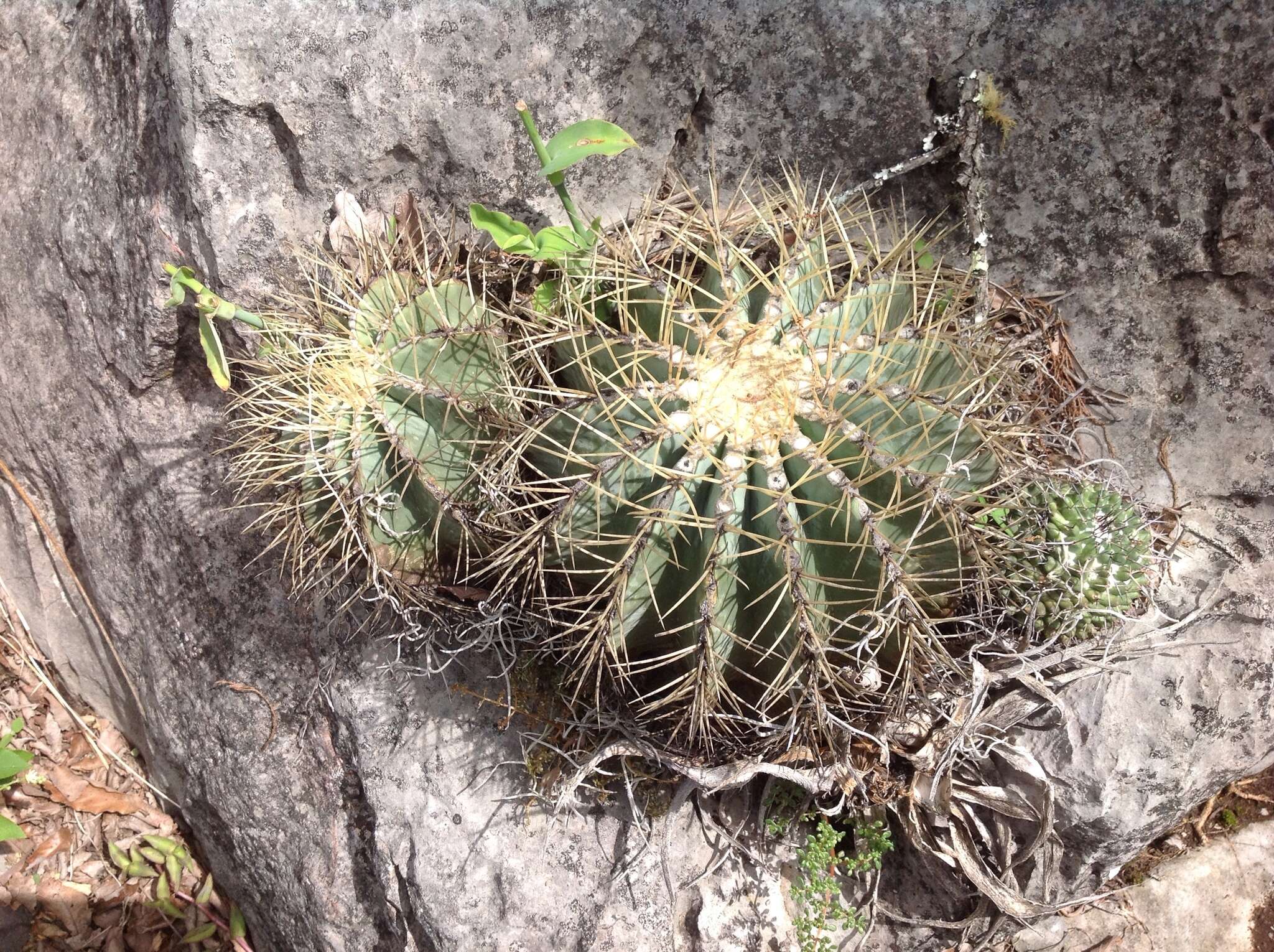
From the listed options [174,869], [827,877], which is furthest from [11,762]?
[827,877]

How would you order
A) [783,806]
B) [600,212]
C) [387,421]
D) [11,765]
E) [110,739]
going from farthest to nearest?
[110,739]
[11,765]
[600,212]
[783,806]
[387,421]

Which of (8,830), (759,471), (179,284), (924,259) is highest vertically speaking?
(179,284)

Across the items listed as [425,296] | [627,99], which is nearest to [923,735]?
[425,296]

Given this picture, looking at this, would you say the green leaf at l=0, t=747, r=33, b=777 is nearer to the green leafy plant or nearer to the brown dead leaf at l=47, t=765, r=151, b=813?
the brown dead leaf at l=47, t=765, r=151, b=813

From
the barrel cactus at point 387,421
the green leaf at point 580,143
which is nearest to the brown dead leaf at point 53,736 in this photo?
the barrel cactus at point 387,421

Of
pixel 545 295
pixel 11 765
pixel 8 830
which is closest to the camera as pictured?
pixel 545 295

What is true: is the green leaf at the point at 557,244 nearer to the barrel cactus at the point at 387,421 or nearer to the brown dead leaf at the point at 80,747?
the barrel cactus at the point at 387,421

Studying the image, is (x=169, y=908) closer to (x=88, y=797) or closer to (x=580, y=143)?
(x=88, y=797)

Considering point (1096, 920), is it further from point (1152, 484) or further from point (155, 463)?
point (155, 463)
